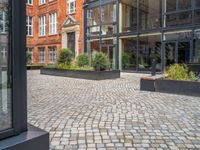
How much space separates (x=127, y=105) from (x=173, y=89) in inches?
105

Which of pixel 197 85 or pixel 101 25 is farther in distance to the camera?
pixel 101 25

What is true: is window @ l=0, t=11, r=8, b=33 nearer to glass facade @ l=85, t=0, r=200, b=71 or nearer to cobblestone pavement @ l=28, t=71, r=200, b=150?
cobblestone pavement @ l=28, t=71, r=200, b=150

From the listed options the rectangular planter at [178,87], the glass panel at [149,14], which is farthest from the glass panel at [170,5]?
the rectangular planter at [178,87]

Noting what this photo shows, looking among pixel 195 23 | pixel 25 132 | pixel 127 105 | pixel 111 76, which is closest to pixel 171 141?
pixel 25 132

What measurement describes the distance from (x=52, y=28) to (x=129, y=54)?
12.1 m

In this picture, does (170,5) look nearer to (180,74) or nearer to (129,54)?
(129,54)

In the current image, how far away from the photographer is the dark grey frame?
2.32 m

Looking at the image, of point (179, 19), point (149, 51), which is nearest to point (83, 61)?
point (149, 51)

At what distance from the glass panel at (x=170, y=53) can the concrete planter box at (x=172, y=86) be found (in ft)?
27.4

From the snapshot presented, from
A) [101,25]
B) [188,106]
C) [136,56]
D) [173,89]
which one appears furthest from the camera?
[101,25]

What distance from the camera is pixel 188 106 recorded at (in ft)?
21.1

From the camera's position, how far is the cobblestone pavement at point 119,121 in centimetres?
375

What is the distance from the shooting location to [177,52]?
16.5 meters

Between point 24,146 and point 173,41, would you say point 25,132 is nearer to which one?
point 24,146
